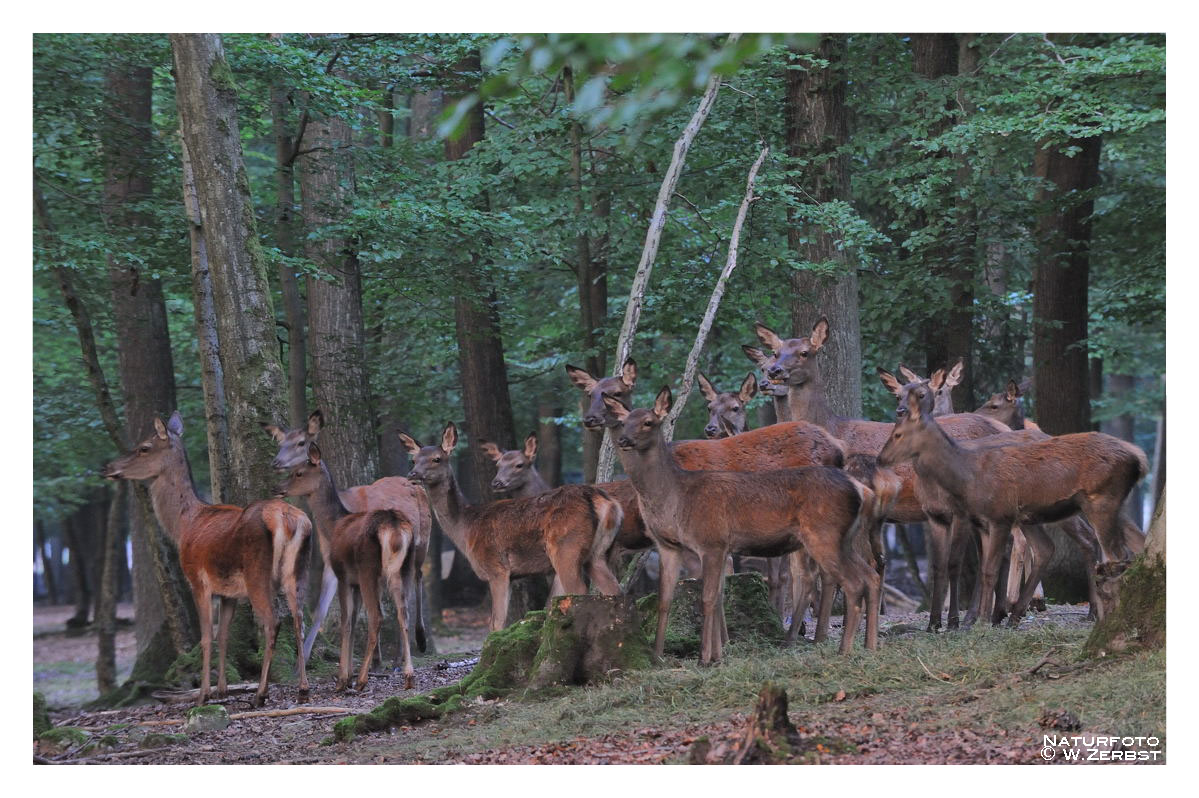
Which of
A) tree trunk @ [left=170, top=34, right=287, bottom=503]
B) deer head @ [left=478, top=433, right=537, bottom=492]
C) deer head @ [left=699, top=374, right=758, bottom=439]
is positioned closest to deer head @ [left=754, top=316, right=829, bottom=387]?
deer head @ [left=699, top=374, right=758, bottom=439]

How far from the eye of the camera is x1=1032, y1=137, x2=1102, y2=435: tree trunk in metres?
14.6

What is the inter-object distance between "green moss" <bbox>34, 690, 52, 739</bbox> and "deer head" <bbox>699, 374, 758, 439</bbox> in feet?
18.6

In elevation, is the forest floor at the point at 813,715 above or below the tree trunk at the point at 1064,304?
below

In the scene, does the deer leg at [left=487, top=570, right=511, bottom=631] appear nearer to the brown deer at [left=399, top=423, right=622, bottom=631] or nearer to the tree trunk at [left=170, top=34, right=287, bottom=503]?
the brown deer at [left=399, top=423, right=622, bottom=631]

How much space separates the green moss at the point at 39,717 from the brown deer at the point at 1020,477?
582 cm

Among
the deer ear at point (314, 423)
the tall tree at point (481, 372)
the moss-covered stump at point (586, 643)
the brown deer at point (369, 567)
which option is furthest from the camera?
the tall tree at point (481, 372)

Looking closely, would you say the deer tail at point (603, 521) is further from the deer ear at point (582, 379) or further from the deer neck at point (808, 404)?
the deer neck at point (808, 404)

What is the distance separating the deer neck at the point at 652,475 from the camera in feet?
29.1

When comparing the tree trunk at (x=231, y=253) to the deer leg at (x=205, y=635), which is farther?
the tree trunk at (x=231, y=253)

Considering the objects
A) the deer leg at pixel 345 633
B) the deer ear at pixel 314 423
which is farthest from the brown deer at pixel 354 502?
the deer leg at pixel 345 633

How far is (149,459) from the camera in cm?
1038

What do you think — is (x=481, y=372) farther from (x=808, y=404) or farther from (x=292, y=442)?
(x=808, y=404)

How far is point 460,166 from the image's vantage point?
14484mm

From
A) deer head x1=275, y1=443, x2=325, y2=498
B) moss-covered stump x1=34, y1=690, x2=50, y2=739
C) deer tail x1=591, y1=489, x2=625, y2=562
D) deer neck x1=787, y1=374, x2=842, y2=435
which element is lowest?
moss-covered stump x1=34, y1=690, x2=50, y2=739
